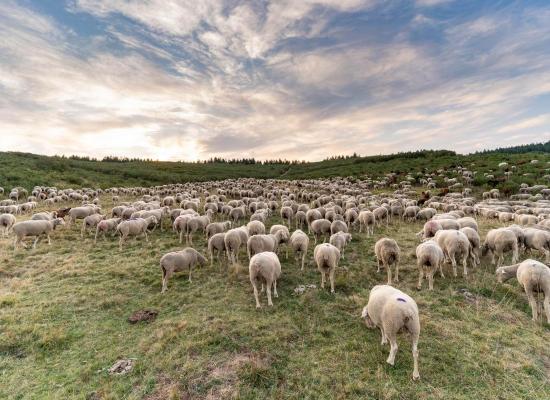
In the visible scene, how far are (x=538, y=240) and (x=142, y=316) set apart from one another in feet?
59.1

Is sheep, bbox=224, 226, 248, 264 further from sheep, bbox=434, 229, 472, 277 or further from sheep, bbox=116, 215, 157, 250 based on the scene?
sheep, bbox=434, 229, 472, 277

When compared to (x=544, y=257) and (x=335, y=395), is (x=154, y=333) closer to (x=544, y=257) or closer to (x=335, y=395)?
(x=335, y=395)

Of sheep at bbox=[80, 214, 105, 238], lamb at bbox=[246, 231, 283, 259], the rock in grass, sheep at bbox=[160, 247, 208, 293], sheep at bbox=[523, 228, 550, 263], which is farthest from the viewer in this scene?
sheep at bbox=[80, 214, 105, 238]

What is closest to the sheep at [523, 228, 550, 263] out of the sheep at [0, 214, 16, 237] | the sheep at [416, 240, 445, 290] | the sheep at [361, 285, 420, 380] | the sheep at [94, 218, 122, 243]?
the sheep at [416, 240, 445, 290]

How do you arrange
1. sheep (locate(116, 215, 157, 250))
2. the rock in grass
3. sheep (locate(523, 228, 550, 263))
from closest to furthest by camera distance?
the rock in grass, sheep (locate(523, 228, 550, 263)), sheep (locate(116, 215, 157, 250))

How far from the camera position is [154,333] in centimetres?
926

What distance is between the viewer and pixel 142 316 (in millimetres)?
10383

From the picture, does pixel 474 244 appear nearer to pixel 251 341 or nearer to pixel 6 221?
pixel 251 341

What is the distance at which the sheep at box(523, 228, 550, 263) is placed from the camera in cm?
1370

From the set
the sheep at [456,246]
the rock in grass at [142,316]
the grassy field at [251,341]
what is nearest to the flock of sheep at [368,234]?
the sheep at [456,246]

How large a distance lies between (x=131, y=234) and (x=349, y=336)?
18152 millimetres

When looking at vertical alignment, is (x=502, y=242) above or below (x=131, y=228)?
below

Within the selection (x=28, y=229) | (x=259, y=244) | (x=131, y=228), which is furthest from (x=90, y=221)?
(x=259, y=244)

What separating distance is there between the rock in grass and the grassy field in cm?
31
